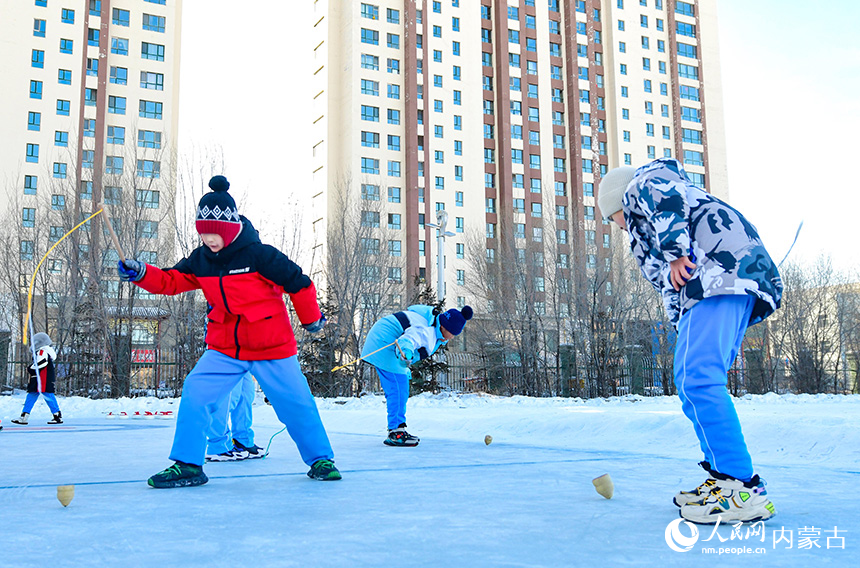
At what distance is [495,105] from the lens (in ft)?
177

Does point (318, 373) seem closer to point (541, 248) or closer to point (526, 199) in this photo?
point (541, 248)

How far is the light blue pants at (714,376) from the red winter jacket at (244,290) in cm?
232

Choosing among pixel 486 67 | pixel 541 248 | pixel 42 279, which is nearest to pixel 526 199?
pixel 486 67

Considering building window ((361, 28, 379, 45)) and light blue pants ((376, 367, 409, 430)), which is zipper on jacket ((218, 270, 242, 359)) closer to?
light blue pants ((376, 367, 409, 430))

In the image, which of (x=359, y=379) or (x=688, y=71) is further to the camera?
(x=688, y=71)

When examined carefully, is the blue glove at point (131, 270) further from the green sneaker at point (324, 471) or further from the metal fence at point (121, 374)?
the metal fence at point (121, 374)

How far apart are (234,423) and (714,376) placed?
A: 409cm

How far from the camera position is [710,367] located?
2918 mm

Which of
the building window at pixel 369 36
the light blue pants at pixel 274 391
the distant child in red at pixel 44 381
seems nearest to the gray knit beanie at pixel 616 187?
the light blue pants at pixel 274 391

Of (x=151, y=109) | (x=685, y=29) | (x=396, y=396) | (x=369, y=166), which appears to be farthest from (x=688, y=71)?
(x=396, y=396)

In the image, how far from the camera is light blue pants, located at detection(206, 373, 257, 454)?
5531 millimetres

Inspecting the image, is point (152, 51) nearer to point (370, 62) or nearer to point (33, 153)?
point (33, 153)

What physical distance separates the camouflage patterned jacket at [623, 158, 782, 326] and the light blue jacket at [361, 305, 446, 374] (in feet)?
11.6

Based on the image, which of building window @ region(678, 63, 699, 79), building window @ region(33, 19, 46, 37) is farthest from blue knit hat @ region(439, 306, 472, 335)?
building window @ region(678, 63, 699, 79)
